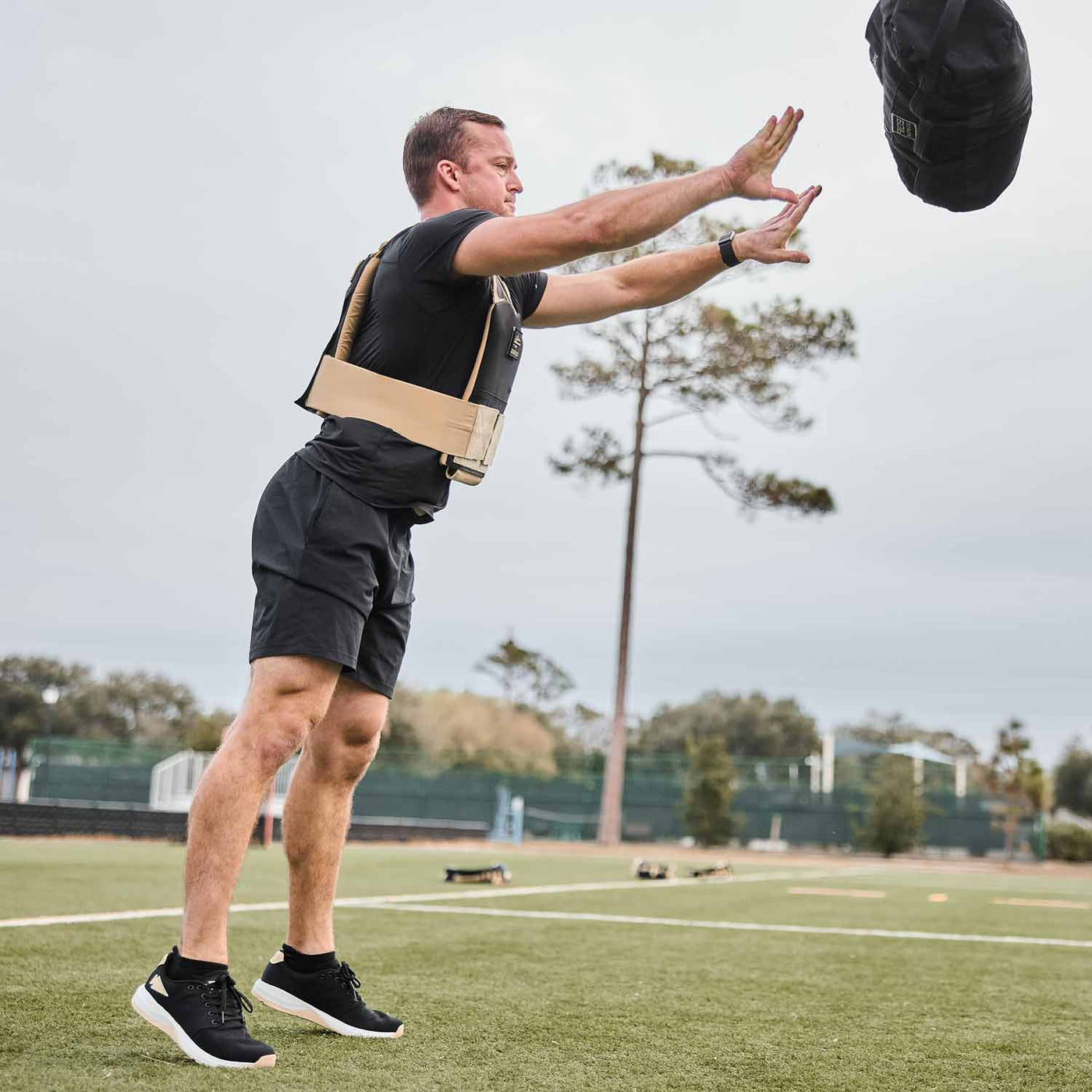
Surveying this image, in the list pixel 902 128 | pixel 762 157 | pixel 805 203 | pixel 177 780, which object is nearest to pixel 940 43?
pixel 902 128

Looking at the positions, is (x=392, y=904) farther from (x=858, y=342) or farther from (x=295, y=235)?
(x=858, y=342)

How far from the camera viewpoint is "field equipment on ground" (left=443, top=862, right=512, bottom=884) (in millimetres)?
8562

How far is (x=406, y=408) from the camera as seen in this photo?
2619 mm

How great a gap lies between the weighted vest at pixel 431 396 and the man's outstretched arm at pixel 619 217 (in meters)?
0.23

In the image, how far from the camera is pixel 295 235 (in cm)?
1645

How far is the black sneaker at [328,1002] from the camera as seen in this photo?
2648 mm

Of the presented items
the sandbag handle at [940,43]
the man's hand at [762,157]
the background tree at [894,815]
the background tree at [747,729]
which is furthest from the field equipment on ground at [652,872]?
the background tree at [747,729]

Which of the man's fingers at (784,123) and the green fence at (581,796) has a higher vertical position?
the man's fingers at (784,123)

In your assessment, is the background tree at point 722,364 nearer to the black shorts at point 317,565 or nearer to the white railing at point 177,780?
the white railing at point 177,780

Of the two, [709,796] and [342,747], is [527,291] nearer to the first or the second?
[342,747]

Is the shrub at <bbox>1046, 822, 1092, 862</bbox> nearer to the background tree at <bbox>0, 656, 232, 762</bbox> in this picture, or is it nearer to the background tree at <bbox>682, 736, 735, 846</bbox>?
the background tree at <bbox>682, 736, 735, 846</bbox>

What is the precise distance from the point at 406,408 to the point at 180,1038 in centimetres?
128

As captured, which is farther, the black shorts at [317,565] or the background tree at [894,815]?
the background tree at [894,815]

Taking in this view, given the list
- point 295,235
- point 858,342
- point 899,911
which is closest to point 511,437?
point 858,342
